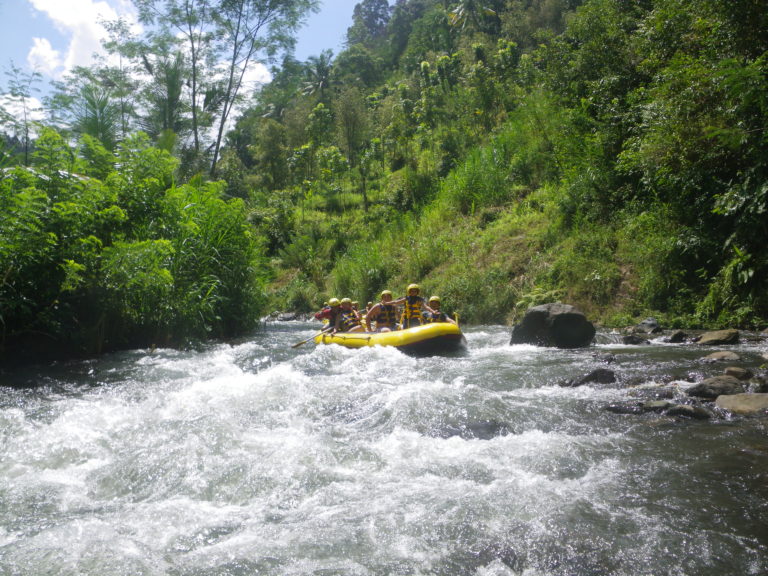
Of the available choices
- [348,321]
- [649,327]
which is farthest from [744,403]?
[348,321]

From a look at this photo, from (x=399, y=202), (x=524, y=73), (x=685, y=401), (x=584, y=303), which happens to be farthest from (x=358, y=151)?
(x=685, y=401)

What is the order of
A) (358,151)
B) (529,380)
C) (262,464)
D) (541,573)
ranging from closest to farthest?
(541,573), (262,464), (529,380), (358,151)

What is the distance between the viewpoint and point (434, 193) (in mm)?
21234

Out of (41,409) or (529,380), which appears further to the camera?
(529,380)

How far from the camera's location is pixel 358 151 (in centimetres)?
2830

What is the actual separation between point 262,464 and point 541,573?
2.16 meters

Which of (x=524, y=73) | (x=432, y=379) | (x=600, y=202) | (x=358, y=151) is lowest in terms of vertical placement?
(x=432, y=379)

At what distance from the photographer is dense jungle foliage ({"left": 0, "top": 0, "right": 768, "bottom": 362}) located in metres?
8.36

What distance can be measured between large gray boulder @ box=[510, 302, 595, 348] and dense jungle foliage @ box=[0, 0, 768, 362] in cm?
208

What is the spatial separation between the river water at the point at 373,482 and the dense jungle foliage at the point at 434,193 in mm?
2689

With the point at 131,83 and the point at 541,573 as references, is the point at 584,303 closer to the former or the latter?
the point at 541,573

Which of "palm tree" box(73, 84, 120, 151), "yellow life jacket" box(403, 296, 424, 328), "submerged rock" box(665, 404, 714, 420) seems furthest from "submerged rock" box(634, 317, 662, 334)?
"palm tree" box(73, 84, 120, 151)

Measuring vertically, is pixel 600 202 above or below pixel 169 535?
above

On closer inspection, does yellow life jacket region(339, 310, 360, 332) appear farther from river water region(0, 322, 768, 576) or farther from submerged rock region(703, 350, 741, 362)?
submerged rock region(703, 350, 741, 362)
